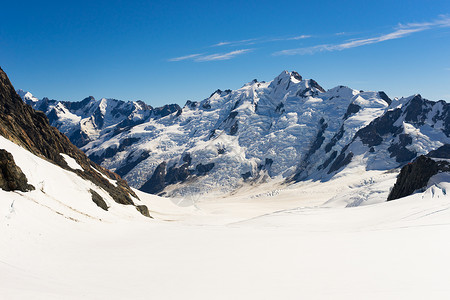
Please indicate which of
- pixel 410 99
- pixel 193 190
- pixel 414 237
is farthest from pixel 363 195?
pixel 410 99

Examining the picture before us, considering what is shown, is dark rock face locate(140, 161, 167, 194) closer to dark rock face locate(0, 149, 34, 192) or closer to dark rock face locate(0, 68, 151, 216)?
dark rock face locate(0, 68, 151, 216)

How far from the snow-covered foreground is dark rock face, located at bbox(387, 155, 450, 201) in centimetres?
1954

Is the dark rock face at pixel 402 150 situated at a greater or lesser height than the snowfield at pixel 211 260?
lesser

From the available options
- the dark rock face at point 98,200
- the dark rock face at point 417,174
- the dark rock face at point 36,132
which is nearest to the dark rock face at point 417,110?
the dark rock face at point 417,174

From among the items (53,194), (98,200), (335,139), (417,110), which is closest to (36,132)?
(98,200)

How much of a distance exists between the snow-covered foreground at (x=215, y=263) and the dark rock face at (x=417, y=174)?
19542 millimetres

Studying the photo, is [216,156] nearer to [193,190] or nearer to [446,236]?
[193,190]

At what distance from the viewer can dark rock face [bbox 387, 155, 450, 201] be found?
3962cm

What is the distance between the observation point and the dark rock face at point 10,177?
2434 centimetres

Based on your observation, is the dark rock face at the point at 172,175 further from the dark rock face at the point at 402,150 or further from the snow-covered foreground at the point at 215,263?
the snow-covered foreground at the point at 215,263

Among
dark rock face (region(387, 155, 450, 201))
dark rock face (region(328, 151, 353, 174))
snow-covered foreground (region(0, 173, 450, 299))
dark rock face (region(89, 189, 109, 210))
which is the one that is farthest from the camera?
dark rock face (region(328, 151, 353, 174))

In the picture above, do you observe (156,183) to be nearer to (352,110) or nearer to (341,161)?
(341,161)

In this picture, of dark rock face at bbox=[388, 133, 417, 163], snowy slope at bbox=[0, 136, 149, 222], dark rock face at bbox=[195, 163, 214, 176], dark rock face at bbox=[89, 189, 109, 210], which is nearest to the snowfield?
snowy slope at bbox=[0, 136, 149, 222]

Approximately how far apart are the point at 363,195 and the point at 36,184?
50271 millimetres
